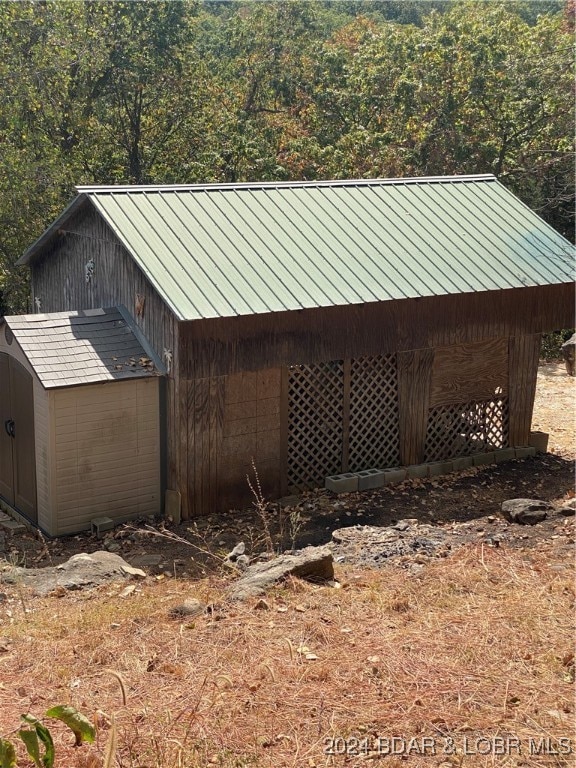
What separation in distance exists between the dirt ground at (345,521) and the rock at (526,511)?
0.12 m

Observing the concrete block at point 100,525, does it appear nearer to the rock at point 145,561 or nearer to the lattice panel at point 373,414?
the rock at point 145,561

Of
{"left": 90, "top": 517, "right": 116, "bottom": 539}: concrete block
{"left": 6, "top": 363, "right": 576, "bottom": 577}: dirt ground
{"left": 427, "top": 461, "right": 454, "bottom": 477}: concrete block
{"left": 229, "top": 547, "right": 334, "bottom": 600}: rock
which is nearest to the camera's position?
{"left": 229, "top": 547, "right": 334, "bottom": 600}: rock

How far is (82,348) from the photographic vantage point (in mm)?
11711

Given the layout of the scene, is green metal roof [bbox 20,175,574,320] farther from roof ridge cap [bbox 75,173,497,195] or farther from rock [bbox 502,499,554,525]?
rock [bbox 502,499,554,525]

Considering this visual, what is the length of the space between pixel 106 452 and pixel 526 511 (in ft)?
16.7

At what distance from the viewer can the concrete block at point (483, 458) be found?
14094 mm

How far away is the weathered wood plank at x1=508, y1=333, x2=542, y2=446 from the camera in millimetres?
14273

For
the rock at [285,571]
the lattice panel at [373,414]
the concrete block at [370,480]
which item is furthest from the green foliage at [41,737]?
the lattice panel at [373,414]

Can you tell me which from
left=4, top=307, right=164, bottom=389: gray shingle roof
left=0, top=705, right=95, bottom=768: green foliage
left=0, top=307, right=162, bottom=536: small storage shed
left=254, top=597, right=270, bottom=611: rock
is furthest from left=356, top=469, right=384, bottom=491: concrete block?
left=0, top=705, right=95, bottom=768: green foliage

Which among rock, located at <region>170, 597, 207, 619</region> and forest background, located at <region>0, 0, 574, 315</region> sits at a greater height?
forest background, located at <region>0, 0, 574, 315</region>

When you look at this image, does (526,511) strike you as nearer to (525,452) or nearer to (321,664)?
(525,452)

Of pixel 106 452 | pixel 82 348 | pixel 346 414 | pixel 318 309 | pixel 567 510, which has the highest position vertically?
pixel 318 309

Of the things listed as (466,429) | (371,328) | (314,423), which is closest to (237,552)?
(314,423)

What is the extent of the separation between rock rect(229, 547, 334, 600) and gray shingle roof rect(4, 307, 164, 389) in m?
3.46
